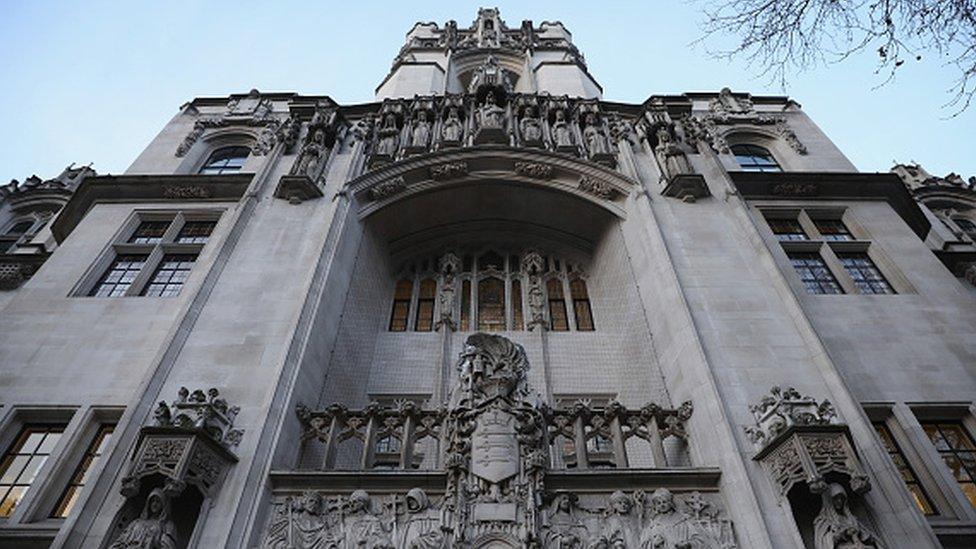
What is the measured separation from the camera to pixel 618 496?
948 cm

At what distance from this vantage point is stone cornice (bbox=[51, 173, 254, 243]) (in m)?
17.6

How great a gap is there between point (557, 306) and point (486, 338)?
545 cm

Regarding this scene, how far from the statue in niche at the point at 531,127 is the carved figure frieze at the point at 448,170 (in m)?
2.07

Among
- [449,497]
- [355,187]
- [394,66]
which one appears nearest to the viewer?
[449,497]

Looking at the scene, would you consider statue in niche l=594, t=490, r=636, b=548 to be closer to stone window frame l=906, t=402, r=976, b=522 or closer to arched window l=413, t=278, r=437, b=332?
stone window frame l=906, t=402, r=976, b=522

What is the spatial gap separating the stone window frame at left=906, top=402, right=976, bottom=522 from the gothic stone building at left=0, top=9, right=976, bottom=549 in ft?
0.25

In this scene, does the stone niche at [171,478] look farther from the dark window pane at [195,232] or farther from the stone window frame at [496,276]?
the dark window pane at [195,232]

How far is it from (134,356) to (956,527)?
14.3 meters

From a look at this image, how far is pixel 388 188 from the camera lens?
16.8 meters

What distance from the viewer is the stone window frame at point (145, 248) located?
48.1 feet

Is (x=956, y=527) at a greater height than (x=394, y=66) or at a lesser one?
lesser

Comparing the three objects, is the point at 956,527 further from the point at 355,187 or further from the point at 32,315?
the point at 32,315

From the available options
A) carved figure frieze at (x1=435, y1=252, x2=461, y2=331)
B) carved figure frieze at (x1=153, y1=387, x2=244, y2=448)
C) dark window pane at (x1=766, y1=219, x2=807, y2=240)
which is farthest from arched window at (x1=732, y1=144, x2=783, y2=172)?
carved figure frieze at (x1=153, y1=387, x2=244, y2=448)

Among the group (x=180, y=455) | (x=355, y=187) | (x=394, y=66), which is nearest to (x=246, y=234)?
(x=355, y=187)
